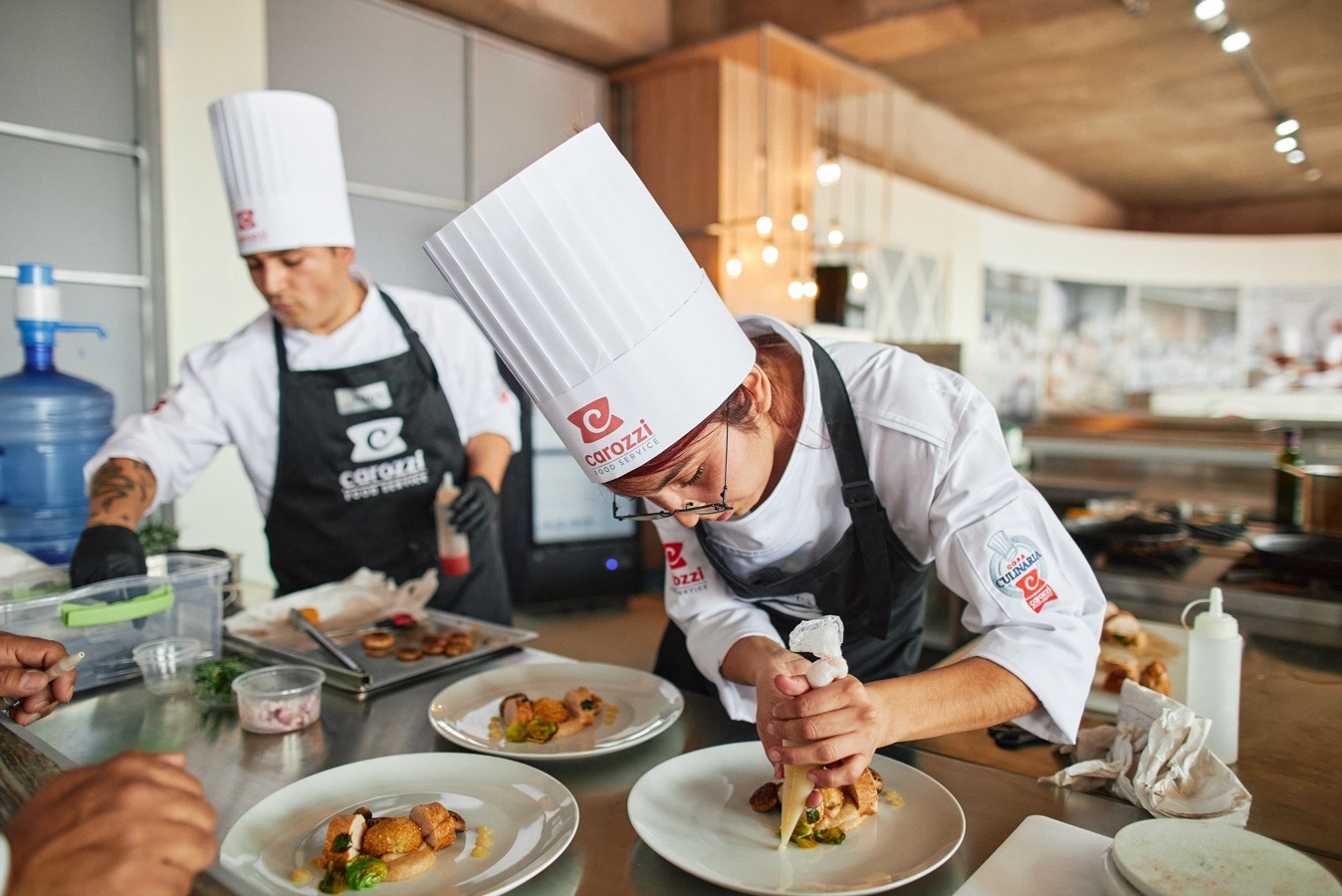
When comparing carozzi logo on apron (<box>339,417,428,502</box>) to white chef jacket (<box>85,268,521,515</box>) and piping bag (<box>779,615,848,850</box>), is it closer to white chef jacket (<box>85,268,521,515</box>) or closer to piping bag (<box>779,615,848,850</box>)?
white chef jacket (<box>85,268,521,515</box>)

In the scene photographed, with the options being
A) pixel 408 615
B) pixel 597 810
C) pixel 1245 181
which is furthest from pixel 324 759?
pixel 1245 181

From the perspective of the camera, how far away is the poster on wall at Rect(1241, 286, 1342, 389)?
9703mm

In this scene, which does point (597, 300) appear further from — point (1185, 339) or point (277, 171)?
point (1185, 339)

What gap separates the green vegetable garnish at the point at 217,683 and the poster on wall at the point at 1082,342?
9.00m

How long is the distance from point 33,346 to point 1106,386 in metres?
10.3

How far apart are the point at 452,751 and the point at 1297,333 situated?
37.2ft

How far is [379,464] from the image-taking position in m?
2.24

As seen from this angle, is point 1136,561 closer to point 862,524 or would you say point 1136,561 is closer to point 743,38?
point 862,524

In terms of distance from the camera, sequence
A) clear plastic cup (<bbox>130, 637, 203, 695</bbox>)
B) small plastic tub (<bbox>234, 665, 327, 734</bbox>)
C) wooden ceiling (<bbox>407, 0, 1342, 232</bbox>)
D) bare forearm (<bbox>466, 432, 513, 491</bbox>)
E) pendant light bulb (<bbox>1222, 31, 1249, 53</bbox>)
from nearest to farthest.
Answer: small plastic tub (<bbox>234, 665, 327, 734</bbox>) → clear plastic cup (<bbox>130, 637, 203, 695</bbox>) → bare forearm (<bbox>466, 432, 513, 491</bbox>) → wooden ceiling (<bbox>407, 0, 1342, 232</bbox>) → pendant light bulb (<bbox>1222, 31, 1249, 53</bbox>)

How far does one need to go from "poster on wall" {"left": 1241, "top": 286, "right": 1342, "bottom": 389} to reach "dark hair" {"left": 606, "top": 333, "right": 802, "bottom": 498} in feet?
34.7

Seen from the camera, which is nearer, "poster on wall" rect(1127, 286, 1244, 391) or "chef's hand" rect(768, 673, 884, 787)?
"chef's hand" rect(768, 673, 884, 787)

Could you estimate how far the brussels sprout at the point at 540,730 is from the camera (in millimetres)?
1284

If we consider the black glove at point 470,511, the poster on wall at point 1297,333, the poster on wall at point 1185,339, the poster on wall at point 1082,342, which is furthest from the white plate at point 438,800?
the poster on wall at point 1297,333

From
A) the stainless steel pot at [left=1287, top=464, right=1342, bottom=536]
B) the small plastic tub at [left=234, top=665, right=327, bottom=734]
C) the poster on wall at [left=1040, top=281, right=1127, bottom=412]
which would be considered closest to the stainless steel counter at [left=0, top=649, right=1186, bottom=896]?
the small plastic tub at [left=234, top=665, right=327, bottom=734]
